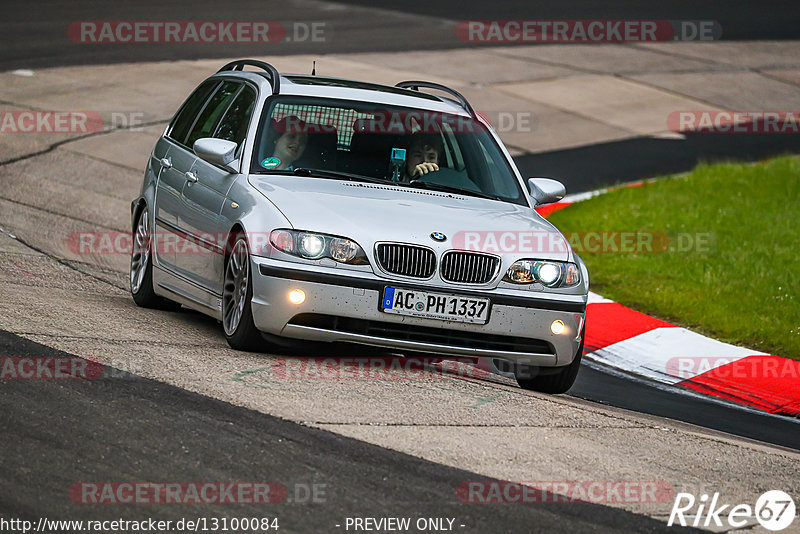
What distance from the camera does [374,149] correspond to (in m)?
8.41

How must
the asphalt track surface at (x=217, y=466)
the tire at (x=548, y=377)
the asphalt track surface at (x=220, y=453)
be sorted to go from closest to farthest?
the asphalt track surface at (x=217, y=466)
the asphalt track surface at (x=220, y=453)
the tire at (x=548, y=377)

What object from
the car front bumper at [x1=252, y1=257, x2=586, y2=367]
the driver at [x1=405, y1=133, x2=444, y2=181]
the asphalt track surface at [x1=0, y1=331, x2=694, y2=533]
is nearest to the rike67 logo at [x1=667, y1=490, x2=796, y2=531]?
the asphalt track surface at [x1=0, y1=331, x2=694, y2=533]

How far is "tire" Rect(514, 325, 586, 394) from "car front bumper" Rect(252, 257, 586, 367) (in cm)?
40

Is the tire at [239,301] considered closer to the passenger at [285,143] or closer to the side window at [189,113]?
the passenger at [285,143]

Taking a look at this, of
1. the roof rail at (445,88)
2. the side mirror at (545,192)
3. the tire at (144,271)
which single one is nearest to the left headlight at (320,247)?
the side mirror at (545,192)

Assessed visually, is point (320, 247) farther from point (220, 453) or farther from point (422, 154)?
point (220, 453)

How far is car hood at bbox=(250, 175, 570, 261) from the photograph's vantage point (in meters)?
7.32

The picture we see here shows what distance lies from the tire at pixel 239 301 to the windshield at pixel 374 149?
668 millimetres

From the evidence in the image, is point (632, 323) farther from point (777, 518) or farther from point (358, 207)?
point (777, 518)

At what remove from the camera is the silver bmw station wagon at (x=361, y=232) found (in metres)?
7.25

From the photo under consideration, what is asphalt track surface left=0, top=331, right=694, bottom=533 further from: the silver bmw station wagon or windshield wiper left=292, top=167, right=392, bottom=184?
windshield wiper left=292, top=167, right=392, bottom=184

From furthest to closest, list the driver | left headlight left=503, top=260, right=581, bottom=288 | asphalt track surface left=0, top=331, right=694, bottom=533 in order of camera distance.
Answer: the driver, left headlight left=503, top=260, right=581, bottom=288, asphalt track surface left=0, top=331, right=694, bottom=533

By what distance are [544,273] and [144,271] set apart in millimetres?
3169

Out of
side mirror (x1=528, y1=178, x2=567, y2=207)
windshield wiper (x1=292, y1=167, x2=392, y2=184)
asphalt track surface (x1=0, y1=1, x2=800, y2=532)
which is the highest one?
windshield wiper (x1=292, y1=167, x2=392, y2=184)
